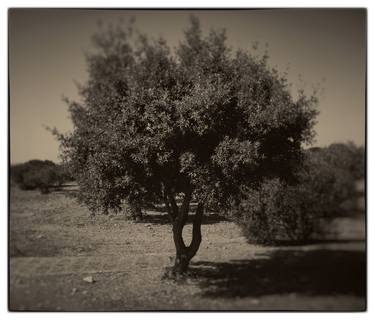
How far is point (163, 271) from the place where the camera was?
13.0 meters

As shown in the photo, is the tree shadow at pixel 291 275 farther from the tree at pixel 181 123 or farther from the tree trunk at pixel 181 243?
the tree at pixel 181 123

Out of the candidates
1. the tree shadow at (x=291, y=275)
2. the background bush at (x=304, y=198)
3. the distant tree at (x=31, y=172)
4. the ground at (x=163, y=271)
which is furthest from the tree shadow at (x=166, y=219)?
the distant tree at (x=31, y=172)

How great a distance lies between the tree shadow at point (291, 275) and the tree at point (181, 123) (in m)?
2.72

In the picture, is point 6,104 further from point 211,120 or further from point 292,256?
point 292,256

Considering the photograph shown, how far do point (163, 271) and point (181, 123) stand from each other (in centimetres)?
582

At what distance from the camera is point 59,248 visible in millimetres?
14492

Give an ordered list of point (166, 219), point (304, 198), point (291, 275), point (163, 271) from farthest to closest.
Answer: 1. point (166, 219)
2. point (304, 198)
3. point (163, 271)
4. point (291, 275)

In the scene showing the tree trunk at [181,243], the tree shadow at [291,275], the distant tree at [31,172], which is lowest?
the tree shadow at [291,275]

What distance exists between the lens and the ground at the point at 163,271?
35.5 feet

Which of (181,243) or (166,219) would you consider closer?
(181,243)

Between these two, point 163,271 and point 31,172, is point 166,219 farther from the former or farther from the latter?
point 31,172

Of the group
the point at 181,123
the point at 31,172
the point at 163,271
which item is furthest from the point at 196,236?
the point at 31,172
